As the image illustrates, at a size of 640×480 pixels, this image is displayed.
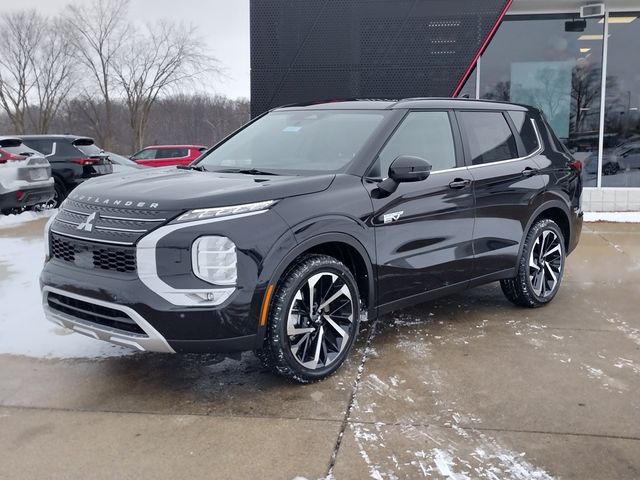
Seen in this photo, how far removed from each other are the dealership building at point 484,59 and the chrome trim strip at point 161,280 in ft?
25.7

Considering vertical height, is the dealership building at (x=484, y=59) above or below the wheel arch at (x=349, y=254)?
above

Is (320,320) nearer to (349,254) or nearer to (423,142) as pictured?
(349,254)

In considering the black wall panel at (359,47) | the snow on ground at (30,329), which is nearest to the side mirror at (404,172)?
the snow on ground at (30,329)

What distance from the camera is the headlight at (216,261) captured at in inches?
130

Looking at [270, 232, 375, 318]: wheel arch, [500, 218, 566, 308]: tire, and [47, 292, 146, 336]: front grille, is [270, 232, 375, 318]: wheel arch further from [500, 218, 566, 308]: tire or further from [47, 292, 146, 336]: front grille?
[500, 218, 566, 308]: tire

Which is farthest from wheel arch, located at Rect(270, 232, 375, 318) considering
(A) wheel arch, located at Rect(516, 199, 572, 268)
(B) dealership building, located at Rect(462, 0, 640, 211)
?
(B) dealership building, located at Rect(462, 0, 640, 211)

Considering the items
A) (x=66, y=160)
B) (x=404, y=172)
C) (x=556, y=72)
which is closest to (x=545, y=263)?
(x=404, y=172)

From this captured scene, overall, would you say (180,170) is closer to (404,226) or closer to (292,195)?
(292,195)

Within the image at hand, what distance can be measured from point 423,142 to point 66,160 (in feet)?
35.2

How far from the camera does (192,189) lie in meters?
3.60

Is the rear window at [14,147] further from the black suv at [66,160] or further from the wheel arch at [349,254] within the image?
the wheel arch at [349,254]

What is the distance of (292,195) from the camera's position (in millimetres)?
3639

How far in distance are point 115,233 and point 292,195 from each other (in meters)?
1.00

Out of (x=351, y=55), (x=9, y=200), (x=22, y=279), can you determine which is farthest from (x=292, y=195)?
(x=9, y=200)
